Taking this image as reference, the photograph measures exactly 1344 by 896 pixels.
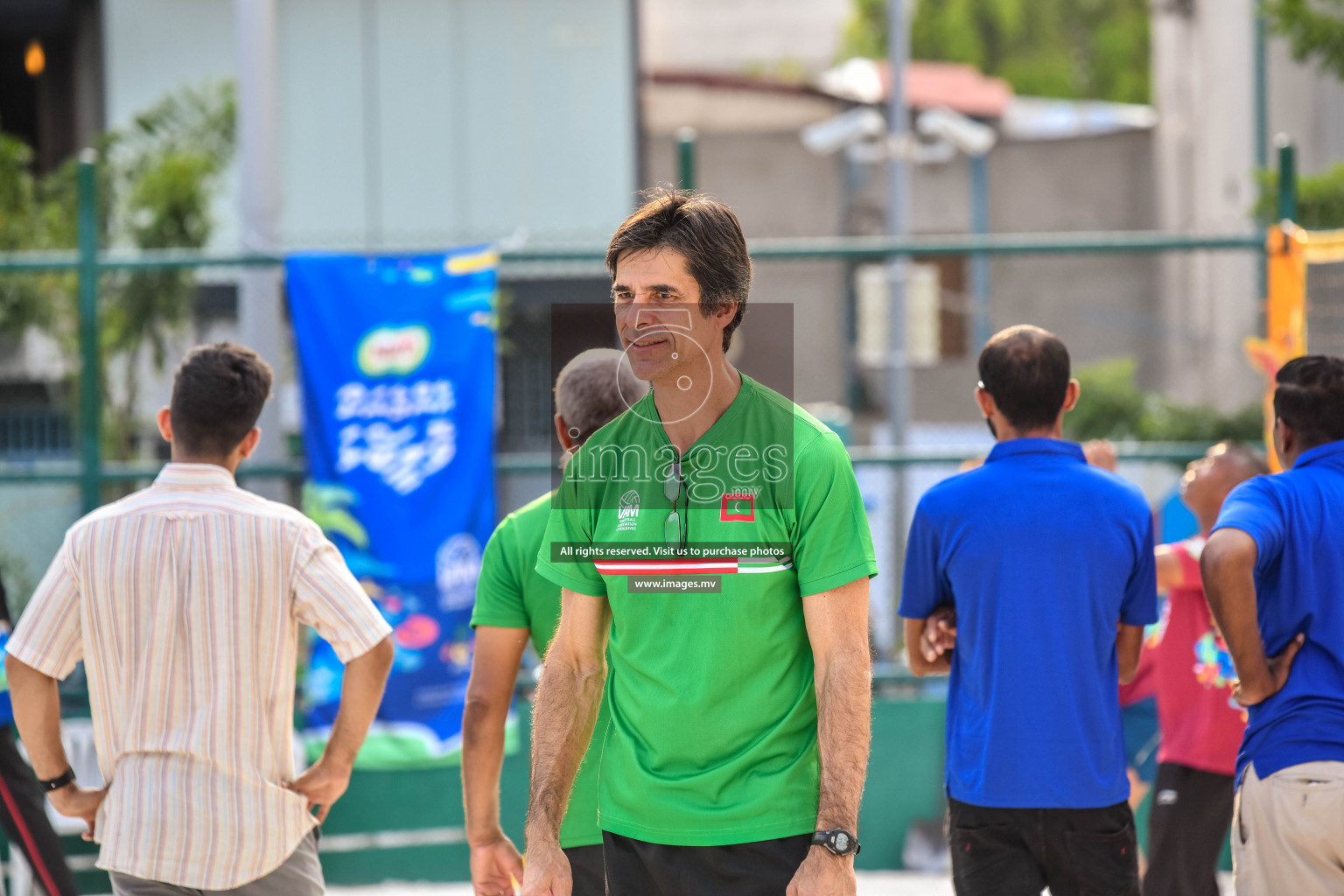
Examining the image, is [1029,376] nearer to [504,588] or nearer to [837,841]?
[504,588]

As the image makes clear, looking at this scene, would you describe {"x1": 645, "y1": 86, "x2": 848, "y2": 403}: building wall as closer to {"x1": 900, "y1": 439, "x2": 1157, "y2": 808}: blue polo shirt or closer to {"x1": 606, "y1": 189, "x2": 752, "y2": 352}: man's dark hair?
{"x1": 900, "y1": 439, "x2": 1157, "y2": 808}: blue polo shirt

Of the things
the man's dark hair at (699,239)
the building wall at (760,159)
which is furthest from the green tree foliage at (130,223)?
the building wall at (760,159)

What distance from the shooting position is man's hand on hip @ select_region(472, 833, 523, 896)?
3.44m

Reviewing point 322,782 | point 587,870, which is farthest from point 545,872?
point 322,782

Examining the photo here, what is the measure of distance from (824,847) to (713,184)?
55.2 feet

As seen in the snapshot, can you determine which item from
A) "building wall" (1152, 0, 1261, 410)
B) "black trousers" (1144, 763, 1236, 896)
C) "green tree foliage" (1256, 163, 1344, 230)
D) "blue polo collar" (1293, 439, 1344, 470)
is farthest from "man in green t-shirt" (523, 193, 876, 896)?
"building wall" (1152, 0, 1261, 410)

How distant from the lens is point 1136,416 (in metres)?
15.4

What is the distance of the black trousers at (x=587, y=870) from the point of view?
3234 mm

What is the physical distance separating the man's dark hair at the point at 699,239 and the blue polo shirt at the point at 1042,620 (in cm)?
126

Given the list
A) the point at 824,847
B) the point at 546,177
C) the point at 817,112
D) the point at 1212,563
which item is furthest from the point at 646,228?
the point at 817,112

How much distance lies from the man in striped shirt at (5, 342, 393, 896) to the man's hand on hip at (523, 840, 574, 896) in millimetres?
1055

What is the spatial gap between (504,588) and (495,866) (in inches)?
27.4

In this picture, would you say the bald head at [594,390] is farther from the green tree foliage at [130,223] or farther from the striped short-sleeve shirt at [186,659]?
the green tree foliage at [130,223]

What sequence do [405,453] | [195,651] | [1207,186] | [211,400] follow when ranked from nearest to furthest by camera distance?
1. [195,651]
2. [211,400]
3. [405,453]
4. [1207,186]
